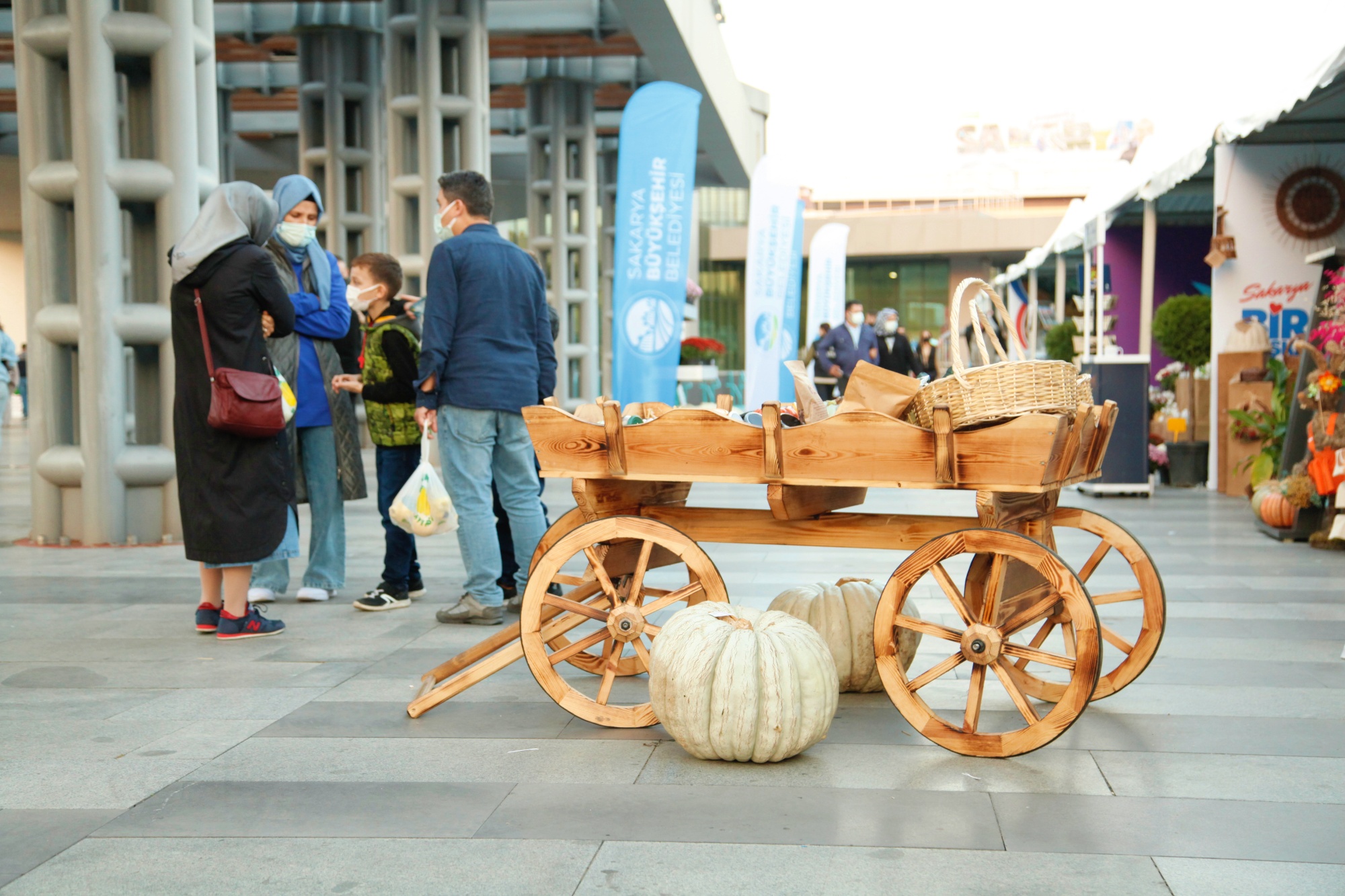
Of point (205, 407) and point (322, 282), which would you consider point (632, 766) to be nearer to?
point (205, 407)

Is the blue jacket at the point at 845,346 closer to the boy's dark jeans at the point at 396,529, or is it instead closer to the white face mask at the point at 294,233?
the boy's dark jeans at the point at 396,529

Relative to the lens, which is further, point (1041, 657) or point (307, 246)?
point (307, 246)

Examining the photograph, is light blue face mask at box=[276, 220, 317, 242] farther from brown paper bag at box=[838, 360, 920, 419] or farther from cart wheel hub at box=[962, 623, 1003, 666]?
cart wheel hub at box=[962, 623, 1003, 666]

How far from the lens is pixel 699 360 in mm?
28578

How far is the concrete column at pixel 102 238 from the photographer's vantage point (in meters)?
8.13

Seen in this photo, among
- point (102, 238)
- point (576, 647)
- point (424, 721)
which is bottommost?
point (424, 721)

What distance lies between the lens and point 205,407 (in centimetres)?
499

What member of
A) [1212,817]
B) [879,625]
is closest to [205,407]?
[879,625]

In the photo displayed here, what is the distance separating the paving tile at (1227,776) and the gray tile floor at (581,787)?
0.04ft

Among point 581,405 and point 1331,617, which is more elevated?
point 581,405

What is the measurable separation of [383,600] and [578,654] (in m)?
1.95

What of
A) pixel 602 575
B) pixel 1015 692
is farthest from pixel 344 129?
pixel 1015 692

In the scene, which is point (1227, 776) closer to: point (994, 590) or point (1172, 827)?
point (1172, 827)

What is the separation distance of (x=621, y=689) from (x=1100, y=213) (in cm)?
1086
